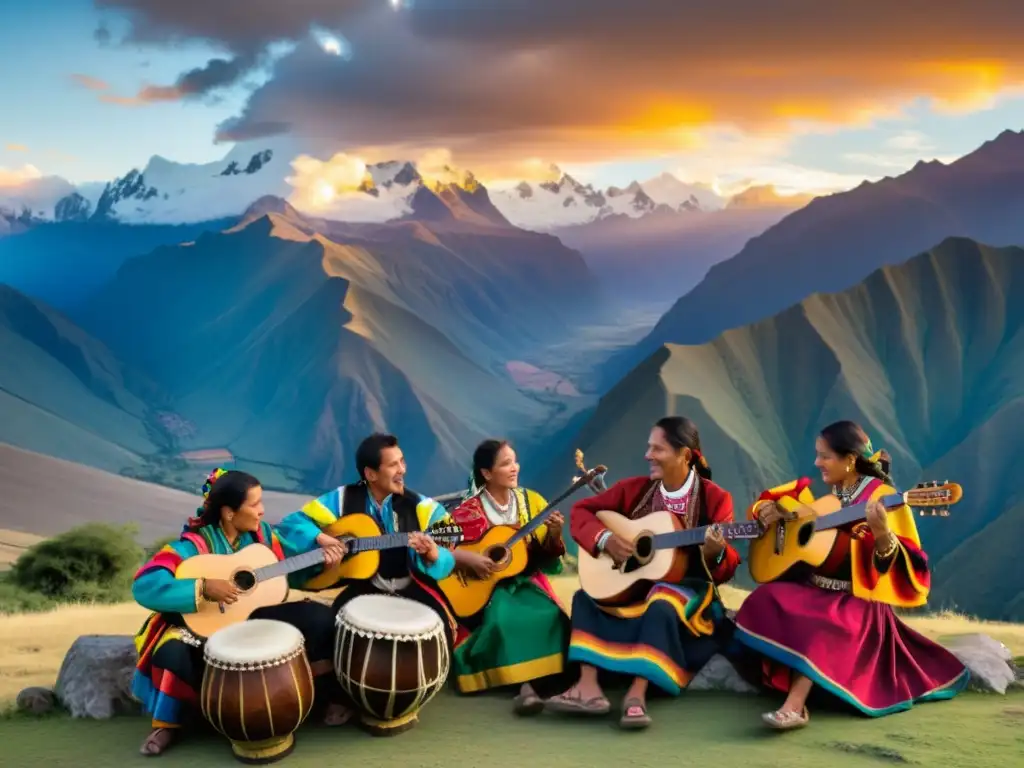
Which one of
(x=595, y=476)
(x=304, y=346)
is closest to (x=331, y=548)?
(x=595, y=476)

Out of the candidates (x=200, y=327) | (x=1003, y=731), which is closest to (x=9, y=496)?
(x=200, y=327)

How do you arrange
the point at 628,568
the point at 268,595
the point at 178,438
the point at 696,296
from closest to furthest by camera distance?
the point at 268,595
the point at 628,568
the point at 178,438
the point at 696,296

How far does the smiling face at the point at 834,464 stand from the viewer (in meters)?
4.70

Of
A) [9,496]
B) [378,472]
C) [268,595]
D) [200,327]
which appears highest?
[200,327]

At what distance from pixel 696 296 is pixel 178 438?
3251 centimetres

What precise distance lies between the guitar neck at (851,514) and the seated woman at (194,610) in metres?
2.30

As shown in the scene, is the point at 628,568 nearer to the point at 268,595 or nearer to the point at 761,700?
the point at 761,700

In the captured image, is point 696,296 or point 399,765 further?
point 696,296

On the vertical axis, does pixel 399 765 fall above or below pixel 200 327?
below

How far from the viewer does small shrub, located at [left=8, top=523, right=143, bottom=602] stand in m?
13.6

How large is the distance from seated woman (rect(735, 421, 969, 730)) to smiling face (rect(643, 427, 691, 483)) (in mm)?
423

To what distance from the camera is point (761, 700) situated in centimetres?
491

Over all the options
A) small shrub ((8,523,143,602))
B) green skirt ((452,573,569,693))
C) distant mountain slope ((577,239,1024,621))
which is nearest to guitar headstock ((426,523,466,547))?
green skirt ((452,573,569,693))

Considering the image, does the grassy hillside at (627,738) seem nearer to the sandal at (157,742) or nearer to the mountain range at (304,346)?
the sandal at (157,742)
